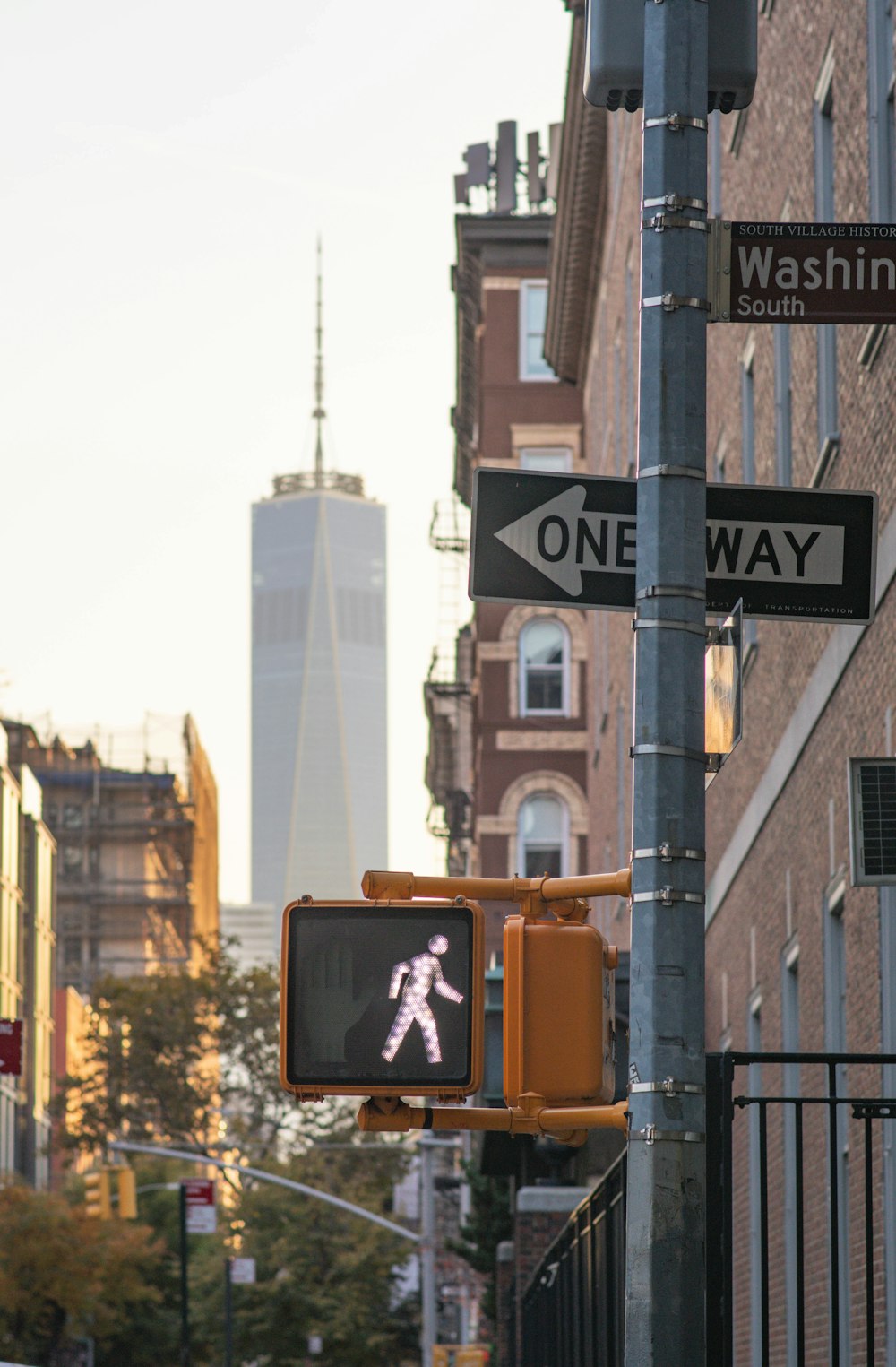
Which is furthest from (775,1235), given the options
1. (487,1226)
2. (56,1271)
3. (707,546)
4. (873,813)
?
(56,1271)

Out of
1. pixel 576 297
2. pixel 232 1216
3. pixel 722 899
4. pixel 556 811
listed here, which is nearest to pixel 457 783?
pixel 232 1216

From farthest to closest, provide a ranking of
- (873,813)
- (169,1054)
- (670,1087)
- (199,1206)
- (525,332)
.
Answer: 1. (169,1054)
2. (199,1206)
3. (525,332)
4. (873,813)
5. (670,1087)

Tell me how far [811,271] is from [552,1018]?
221 centimetres

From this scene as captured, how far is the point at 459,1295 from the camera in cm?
9038

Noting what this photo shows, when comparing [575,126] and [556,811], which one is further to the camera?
[556,811]

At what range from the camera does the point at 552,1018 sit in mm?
5906

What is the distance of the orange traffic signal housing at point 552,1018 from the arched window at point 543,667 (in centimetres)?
4836

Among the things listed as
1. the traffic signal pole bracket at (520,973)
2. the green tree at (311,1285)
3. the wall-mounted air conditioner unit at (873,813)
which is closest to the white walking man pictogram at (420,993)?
the traffic signal pole bracket at (520,973)

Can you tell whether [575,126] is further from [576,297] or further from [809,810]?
[809,810]

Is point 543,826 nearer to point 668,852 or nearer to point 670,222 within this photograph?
point 670,222

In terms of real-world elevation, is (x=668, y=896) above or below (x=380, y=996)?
above

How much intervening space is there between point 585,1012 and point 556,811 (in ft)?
162

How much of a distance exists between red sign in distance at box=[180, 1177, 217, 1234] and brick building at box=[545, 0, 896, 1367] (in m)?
35.0

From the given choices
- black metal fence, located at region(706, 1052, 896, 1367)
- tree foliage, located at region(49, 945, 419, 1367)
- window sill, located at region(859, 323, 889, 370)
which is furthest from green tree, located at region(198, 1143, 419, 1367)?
window sill, located at region(859, 323, 889, 370)
